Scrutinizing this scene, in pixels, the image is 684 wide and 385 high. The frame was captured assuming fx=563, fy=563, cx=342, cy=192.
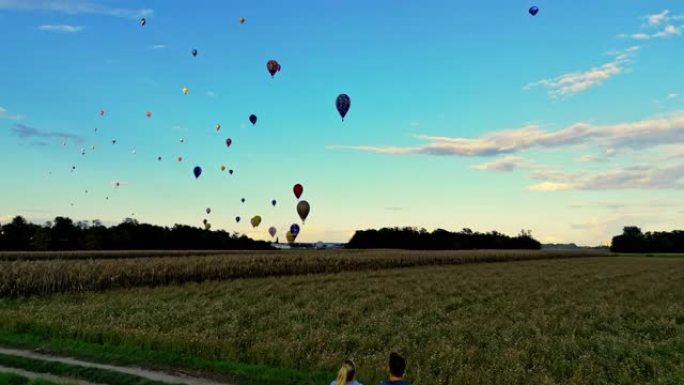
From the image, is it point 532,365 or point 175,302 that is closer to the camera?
point 532,365

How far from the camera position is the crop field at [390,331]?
14016 mm

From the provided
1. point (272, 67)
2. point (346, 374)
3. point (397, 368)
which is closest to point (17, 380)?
point (346, 374)

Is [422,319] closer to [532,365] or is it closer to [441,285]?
[532,365]

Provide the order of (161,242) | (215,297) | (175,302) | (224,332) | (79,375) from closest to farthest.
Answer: (79,375) < (224,332) < (175,302) < (215,297) < (161,242)

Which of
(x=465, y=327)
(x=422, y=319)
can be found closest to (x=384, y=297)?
(x=422, y=319)

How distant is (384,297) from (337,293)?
312 cm

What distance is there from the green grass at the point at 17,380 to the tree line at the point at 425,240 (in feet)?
490

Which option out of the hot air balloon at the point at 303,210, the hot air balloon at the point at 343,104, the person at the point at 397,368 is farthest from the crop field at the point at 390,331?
the hot air balloon at the point at 303,210

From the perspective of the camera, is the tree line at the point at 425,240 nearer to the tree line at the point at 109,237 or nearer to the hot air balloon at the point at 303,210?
the tree line at the point at 109,237

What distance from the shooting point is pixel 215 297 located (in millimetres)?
31125

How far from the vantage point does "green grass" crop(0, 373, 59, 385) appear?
12.7m

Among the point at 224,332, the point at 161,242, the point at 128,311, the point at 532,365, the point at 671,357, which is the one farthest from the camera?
the point at 161,242

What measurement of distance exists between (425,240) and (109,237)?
291 ft

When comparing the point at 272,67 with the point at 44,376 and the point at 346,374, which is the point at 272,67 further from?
the point at 346,374
